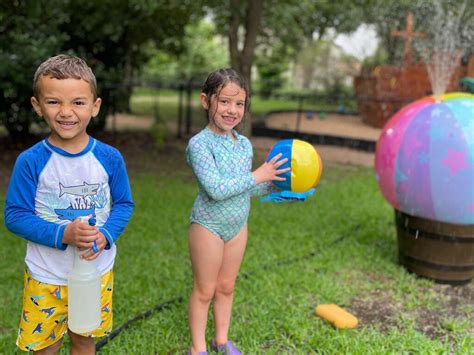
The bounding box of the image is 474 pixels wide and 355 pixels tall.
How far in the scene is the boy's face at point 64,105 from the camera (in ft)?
5.92

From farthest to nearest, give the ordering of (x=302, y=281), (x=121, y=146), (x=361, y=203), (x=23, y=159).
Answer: (x=121, y=146)
(x=361, y=203)
(x=302, y=281)
(x=23, y=159)

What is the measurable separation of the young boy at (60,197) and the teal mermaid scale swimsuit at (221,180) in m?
0.40

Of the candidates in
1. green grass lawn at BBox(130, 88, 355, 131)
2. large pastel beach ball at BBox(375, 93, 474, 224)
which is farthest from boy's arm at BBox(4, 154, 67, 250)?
green grass lawn at BBox(130, 88, 355, 131)

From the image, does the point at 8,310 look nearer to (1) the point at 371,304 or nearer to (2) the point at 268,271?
(2) the point at 268,271

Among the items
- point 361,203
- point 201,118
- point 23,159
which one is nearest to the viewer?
point 23,159

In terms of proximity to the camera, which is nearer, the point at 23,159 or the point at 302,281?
the point at 23,159

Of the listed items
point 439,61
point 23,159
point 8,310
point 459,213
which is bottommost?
point 8,310

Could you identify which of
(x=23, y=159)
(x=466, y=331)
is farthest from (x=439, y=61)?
(x=23, y=159)

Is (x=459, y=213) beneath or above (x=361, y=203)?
above

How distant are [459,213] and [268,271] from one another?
153 cm

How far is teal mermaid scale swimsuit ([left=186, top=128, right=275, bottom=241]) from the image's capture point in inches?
90.4

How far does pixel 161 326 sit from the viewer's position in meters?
3.16

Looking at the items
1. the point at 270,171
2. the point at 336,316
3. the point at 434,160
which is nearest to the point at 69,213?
the point at 270,171

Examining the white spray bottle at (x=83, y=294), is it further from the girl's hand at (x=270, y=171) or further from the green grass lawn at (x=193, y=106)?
the green grass lawn at (x=193, y=106)
